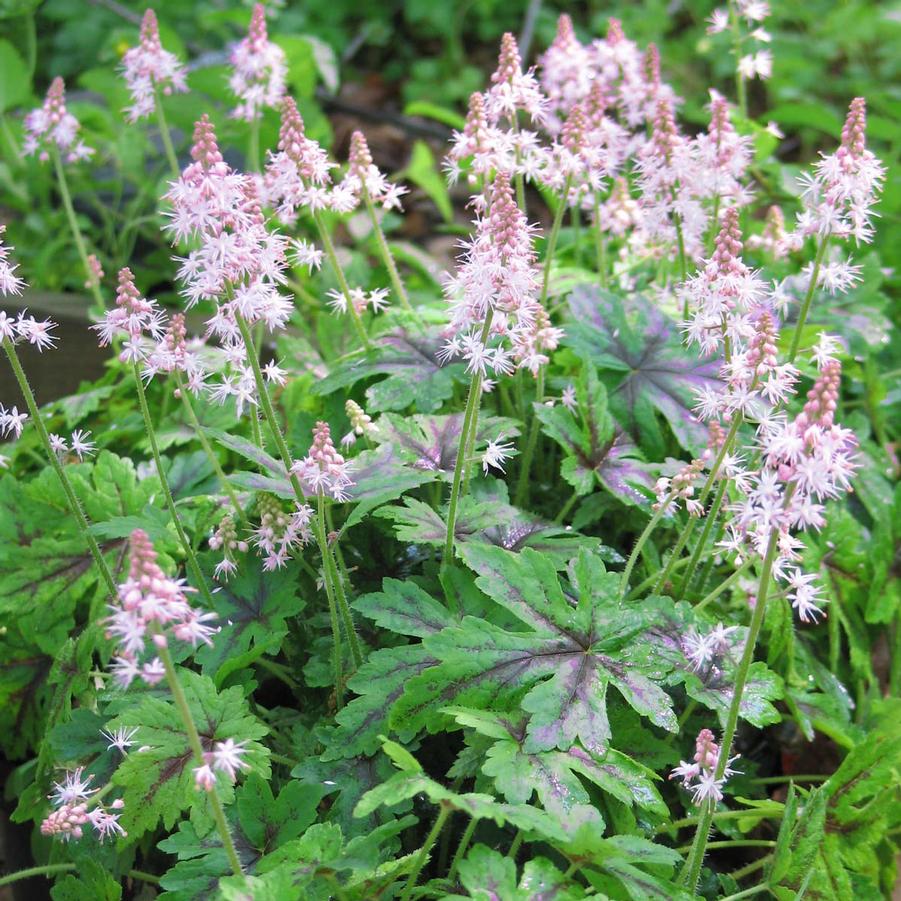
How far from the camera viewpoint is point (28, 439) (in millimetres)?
2951

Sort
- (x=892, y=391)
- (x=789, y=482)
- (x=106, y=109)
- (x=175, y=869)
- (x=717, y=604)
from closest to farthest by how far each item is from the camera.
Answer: (x=789, y=482) → (x=175, y=869) → (x=717, y=604) → (x=892, y=391) → (x=106, y=109)

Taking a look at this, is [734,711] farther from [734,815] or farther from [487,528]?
[487,528]

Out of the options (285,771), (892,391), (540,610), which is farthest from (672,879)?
(892,391)

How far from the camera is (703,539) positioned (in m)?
2.12

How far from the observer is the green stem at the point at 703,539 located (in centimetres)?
203

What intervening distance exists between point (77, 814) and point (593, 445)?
1261 mm

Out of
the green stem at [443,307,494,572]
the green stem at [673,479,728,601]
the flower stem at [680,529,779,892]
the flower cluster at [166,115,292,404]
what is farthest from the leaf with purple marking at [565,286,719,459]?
the flower cluster at [166,115,292,404]

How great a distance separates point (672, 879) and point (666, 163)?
5.02ft

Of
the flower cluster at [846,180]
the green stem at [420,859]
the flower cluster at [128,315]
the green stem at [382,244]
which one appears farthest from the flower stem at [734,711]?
the green stem at [382,244]

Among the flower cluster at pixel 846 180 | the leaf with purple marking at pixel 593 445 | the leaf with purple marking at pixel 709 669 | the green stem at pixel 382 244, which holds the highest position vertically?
the flower cluster at pixel 846 180

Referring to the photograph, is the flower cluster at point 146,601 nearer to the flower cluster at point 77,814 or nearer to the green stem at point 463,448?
the flower cluster at point 77,814

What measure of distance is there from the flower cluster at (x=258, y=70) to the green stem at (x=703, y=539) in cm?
158

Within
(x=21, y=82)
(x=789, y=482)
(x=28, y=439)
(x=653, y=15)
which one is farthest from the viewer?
(x=653, y=15)

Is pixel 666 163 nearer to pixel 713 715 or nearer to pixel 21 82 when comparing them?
pixel 713 715
